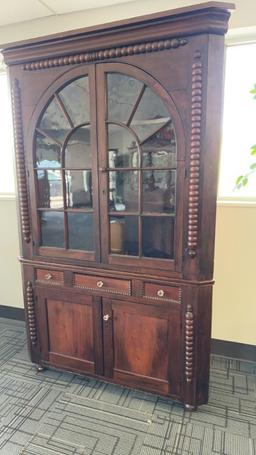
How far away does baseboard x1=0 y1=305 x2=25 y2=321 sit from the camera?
117 inches

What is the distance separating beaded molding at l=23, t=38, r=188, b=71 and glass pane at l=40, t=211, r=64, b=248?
2.82 ft

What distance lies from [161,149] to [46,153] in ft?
2.41

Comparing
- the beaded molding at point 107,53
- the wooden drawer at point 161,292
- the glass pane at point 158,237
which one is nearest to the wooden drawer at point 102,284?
the wooden drawer at point 161,292

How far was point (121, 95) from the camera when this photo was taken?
5.57ft

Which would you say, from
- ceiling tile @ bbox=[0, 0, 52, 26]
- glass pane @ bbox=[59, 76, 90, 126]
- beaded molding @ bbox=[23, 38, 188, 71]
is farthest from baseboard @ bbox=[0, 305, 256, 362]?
ceiling tile @ bbox=[0, 0, 52, 26]

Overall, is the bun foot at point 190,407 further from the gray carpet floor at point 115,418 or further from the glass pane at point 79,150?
the glass pane at point 79,150

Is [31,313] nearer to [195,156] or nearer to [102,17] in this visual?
[195,156]

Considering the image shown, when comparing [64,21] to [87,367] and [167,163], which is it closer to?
[167,163]

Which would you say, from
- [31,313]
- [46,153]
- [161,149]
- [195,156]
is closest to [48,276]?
[31,313]

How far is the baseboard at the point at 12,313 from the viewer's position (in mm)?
2975

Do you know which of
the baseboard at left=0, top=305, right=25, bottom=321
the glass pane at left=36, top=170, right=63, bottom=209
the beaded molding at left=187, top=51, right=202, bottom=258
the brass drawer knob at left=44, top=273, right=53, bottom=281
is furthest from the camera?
the baseboard at left=0, top=305, right=25, bottom=321

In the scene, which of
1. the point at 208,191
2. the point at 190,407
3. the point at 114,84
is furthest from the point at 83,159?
the point at 190,407

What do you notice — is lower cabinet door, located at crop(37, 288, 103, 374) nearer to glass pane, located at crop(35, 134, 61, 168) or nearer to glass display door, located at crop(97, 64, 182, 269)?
glass display door, located at crop(97, 64, 182, 269)

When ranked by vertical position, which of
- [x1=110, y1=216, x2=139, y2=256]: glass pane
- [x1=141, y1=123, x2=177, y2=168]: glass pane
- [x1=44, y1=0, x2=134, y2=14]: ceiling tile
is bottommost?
[x1=110, y1=216, x2=139, y2=256]: glass pane
